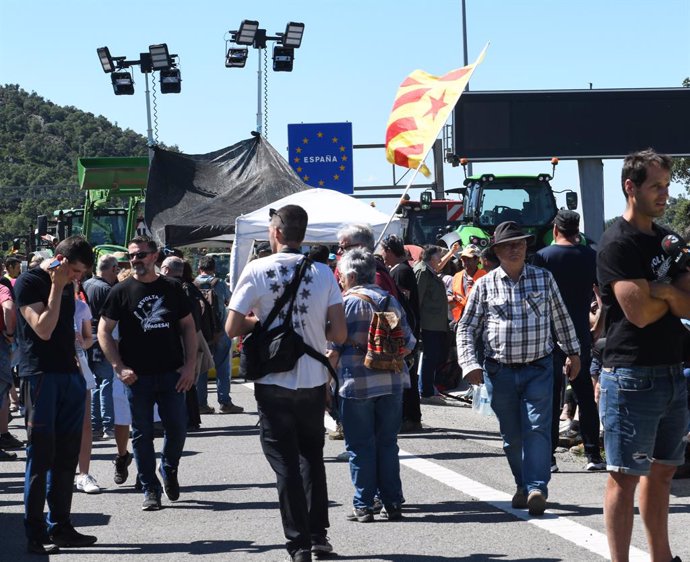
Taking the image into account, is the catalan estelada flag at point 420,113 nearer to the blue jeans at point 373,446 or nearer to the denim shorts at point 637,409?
the blue jeans at point 373,446

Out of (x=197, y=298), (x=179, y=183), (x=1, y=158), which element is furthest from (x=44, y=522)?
(x=1, y=158)

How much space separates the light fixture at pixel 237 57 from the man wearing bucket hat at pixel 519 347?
2542 cm

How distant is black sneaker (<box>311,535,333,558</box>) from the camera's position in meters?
7.06

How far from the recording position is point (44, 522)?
24.9ft

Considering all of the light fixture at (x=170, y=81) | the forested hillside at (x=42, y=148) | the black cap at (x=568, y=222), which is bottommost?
the black cap at (x=568, y=222)

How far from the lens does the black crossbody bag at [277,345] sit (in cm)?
675

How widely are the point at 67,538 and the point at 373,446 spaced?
2025 mm

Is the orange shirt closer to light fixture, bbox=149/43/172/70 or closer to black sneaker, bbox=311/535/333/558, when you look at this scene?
black sneaker, bbox=311/535/333/558

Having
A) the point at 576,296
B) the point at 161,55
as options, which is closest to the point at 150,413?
the point at 576,296

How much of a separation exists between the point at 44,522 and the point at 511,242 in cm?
345

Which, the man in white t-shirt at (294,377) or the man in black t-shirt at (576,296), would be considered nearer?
the man in white t-shirt at (294,377)

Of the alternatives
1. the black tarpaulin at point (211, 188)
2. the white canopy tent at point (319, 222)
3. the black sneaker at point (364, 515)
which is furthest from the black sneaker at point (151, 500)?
the black tarpaulin at point (211, 188)

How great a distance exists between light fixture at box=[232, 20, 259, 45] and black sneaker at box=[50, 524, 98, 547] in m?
26.2

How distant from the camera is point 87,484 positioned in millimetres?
9836
